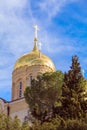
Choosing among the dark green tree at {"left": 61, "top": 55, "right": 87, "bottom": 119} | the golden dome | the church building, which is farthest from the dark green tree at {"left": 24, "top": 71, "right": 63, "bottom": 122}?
the golden dome

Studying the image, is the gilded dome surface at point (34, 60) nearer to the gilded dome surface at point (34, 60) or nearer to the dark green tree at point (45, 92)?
the gilded dome surface at point (34, 60)

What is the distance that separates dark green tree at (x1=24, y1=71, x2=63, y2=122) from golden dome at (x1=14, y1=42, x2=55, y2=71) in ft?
24.7

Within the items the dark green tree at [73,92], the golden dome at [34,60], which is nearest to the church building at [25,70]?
the golden dome at [34,60]

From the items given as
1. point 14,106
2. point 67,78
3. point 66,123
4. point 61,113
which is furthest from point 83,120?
point 14,106

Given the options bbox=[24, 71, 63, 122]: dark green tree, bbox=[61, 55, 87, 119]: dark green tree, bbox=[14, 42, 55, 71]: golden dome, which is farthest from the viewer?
bbox=[14, 42, 55, 71]: golden dome

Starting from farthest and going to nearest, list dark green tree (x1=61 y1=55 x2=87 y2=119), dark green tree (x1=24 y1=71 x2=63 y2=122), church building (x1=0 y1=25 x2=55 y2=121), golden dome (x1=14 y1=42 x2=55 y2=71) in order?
golden dome (x1=14 y1=42 x2=55 y2=71) < church building (x1=0 y1=25 x2=55 y2=121) < dark green tree (x1=24 y1=71 x2=63 y2=122) < dark green tree (x1=61 y1=55 x2=87 y2=119)

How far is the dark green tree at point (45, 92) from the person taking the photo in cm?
2864

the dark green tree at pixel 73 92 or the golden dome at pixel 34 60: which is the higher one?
the golden dome at pixel 34 60

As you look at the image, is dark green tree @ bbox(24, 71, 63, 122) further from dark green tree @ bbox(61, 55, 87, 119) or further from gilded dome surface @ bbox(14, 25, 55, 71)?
gilded dome surface @ bbox(14, 25, 55, 71)

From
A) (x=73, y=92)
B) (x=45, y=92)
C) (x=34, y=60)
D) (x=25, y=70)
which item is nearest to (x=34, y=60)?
(x=34, y=60)

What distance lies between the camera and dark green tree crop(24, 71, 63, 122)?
28.6 m

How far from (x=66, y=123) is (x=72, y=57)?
23.7 feet

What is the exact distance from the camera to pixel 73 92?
26609 mm

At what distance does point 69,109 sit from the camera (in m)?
25.6
